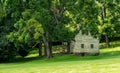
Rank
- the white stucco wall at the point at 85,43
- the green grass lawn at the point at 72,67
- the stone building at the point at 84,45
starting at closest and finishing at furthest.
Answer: the green grass lawn at the point at 72,67 → the stone building at the point at 84,45 → the white stucco wall at the point at 85,43

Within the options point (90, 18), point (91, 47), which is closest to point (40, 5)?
point (90, 18)

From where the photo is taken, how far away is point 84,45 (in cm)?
6675

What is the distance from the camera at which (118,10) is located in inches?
3132

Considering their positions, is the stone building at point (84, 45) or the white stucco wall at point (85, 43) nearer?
the stone building at point (84, 45)

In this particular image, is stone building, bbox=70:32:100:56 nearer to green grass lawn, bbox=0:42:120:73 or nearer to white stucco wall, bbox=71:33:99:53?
white stucco wall, bbox=71:33:99:53

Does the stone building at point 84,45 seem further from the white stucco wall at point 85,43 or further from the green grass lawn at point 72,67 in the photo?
the green grass lawn at point 72,67

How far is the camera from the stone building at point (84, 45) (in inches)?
2571

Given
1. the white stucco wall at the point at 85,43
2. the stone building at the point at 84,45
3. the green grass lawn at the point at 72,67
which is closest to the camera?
the green grass lawn at the point at 72,67

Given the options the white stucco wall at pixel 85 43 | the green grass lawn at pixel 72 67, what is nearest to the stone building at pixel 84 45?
the white stucco wall at pixel 85 43

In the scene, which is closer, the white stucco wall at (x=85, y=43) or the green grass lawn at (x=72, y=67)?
the green grass lawn at (x=72, y=67)

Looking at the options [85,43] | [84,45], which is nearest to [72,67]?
[84,45]

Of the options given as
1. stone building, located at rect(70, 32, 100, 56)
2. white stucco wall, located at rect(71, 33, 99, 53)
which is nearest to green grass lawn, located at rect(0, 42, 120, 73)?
stone building, located at rect(70, 32, 100, 56)

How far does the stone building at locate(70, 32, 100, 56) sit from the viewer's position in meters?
65.3

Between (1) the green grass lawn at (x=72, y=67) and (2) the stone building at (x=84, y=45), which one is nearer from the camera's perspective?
(1) the green grass lawn at (x=72, y=67)
